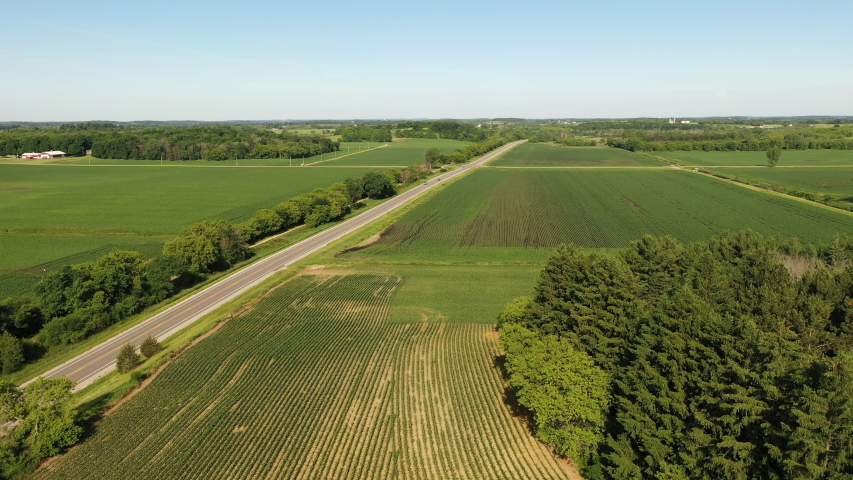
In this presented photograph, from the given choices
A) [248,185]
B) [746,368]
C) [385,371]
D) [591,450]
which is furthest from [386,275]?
[248,185]

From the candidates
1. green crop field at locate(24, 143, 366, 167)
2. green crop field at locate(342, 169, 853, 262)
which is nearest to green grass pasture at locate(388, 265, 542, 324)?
green crop field at locate(342, 169, 853, 262)

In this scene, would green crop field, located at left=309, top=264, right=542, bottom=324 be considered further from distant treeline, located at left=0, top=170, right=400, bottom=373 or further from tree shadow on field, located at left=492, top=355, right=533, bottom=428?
distant treeline, located at left=0, top=170, right=400, bottom=373

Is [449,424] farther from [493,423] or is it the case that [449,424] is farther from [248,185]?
[248,185]

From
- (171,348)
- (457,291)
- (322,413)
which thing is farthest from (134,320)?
(457,291)

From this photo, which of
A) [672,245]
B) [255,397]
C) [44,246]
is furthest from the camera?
[44,246]

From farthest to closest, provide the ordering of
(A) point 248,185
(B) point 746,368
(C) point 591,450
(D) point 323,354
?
(A) point 248,185, (D) point 323,354, (C) point 591,450, (B) point 746,368

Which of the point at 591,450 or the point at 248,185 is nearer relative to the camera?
the point at 591,450

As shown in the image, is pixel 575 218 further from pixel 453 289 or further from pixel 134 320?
pixel 134 320
